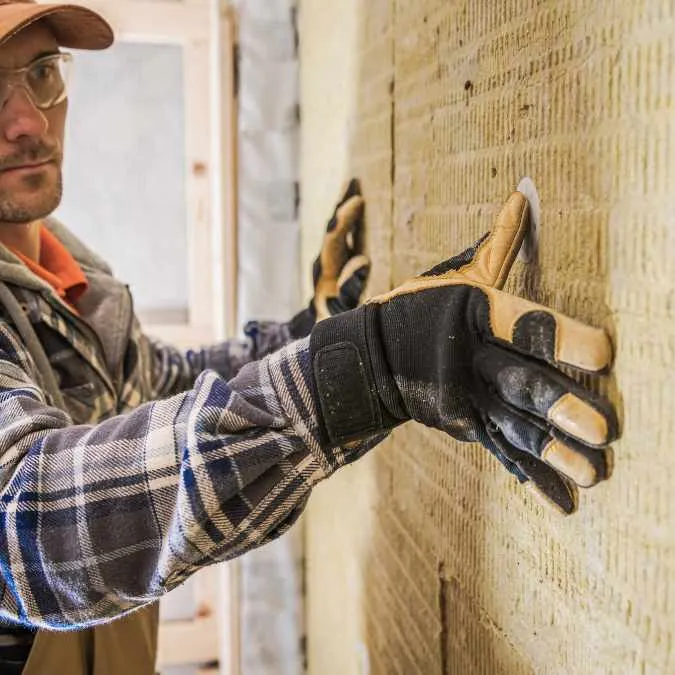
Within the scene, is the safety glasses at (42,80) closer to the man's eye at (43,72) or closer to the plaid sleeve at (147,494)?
the man's eye at (43,72)

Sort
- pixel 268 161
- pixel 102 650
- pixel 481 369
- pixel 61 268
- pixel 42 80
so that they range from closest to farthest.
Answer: pixel 481 369, pixel 102 650, pixel 42 80, pixel 61 268, pixel 268 161

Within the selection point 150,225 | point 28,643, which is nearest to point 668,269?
point 28,643

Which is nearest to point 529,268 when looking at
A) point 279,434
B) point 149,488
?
point 279,434

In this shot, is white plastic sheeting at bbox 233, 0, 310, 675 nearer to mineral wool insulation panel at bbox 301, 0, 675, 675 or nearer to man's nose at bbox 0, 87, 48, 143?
mineral wool insulation panel at bbox 301, 0, 675, 675

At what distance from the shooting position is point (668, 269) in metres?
0.58

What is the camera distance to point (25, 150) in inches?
48.0

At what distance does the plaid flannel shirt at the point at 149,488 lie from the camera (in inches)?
29.0

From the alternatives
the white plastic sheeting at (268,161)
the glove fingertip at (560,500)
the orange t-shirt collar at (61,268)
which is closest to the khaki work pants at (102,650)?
the orange t-shirt collar at (61,268)

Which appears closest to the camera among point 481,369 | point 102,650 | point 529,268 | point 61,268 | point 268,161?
point 481,369

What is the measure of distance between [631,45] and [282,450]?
498 millimetres

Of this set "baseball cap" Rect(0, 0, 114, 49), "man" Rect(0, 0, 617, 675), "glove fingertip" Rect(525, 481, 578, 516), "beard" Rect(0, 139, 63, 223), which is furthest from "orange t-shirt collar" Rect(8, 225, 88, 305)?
"glove fingertip" Rect(525, 481, 578, 516)

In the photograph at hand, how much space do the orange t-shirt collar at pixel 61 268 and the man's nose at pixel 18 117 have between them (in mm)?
232

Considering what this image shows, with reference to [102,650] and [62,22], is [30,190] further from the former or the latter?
[102,650]

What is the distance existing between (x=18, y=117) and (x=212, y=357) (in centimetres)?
71
